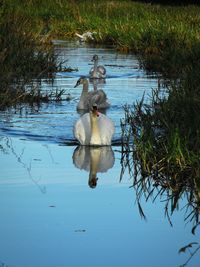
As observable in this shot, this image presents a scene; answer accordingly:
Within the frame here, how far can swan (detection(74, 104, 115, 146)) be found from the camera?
1280 cm

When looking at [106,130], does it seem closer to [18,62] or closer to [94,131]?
[94,131]

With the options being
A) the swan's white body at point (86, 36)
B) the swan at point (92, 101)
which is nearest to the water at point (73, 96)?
the swan at point (92, 101)

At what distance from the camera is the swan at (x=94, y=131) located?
12797mm

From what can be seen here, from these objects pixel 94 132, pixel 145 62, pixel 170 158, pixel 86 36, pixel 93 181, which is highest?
pixel 170 158

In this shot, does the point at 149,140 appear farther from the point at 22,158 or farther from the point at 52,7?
the point at 52,7

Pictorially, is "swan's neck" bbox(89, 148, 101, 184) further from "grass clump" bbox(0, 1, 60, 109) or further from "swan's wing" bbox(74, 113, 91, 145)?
"grass clump" bbox(0, 1, 60, 109)

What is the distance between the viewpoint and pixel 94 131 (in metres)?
12.7

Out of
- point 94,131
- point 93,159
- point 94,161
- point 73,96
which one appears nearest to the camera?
point 94,161

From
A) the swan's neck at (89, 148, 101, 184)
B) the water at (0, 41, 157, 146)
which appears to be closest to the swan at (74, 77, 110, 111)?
the water at (0, 41, 157, 146)

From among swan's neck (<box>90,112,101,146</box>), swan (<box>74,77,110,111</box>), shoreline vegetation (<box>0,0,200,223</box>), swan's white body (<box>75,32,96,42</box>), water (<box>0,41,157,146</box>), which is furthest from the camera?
swan's white body (<box>75,32,96,42</box>)

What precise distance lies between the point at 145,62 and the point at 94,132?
11569 millimetres

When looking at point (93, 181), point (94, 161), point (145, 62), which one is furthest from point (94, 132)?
point (145, 62)

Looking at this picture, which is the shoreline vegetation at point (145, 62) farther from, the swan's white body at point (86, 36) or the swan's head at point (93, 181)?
the swan's head at point (93, 181)

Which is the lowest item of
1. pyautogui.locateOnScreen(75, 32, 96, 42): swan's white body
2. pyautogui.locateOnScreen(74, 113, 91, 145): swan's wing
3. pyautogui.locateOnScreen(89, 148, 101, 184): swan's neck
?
pyautogui.locateOnScreen(75, 32, 96, 42): swan's white body
